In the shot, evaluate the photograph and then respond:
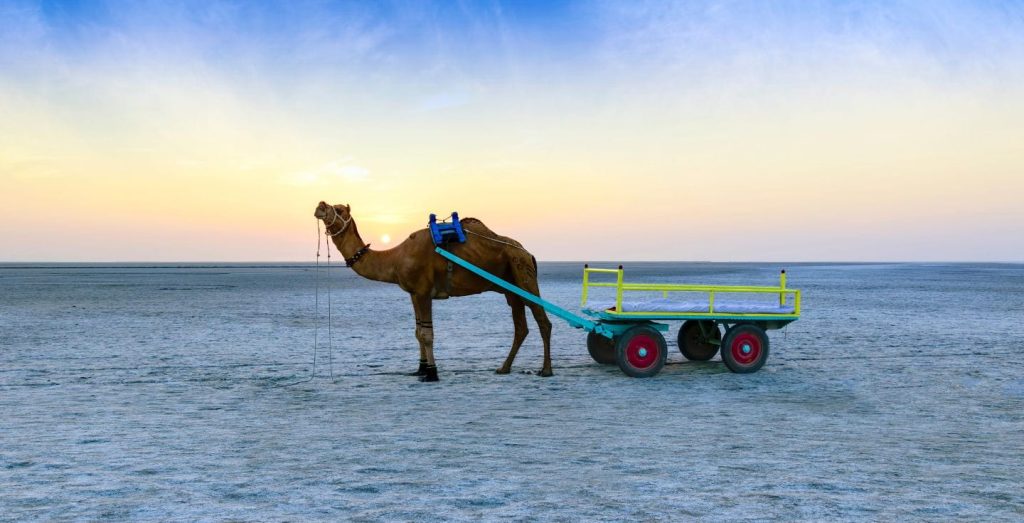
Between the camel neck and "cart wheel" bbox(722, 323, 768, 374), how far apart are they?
4944mm

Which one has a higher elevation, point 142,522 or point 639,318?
point 639,318

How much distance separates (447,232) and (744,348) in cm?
467

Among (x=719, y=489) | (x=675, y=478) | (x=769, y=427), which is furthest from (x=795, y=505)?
(x=769, y=427)

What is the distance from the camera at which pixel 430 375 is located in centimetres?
1007

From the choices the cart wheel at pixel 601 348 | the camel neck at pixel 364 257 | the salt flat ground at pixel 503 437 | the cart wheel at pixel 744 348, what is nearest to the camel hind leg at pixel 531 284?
the salt flat ground at pixel 503 437

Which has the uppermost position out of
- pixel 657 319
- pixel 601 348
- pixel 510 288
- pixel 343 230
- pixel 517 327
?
pixel 343 230

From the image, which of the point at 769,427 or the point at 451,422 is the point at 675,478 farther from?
the point at 451,422

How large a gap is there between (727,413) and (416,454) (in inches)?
142

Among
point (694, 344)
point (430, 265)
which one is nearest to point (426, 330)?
point (430, 265)

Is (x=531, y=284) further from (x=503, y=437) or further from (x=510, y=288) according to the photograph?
(x=503, y=437)

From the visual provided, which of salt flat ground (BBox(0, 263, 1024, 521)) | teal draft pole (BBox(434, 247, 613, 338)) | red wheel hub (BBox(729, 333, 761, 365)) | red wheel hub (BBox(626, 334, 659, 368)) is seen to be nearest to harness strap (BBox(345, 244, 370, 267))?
teal draft pole (BBox(434, 247, 613, 338))

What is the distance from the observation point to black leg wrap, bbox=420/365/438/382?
10.0 m

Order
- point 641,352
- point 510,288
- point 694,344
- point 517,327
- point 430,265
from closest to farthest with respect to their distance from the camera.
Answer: point 510,288, point 430,265, point 641,352, point 517,327, point 694,344

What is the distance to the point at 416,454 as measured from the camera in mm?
6230
